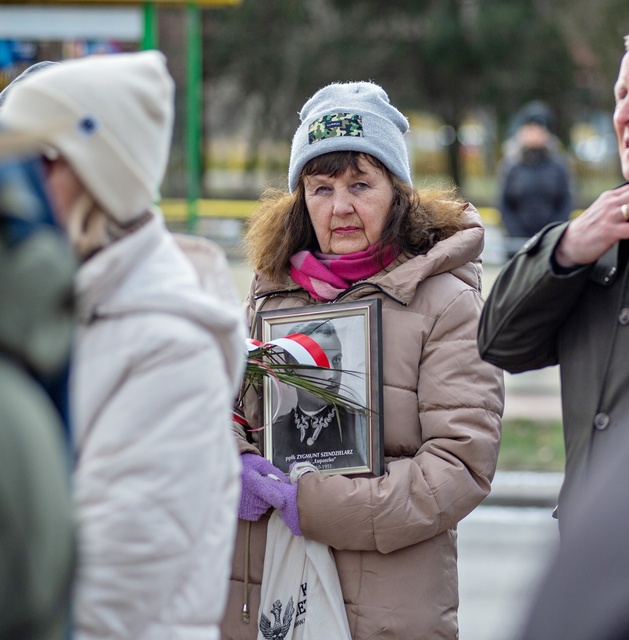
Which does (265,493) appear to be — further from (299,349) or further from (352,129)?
(352,129)

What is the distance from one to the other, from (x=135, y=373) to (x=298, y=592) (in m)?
1.27

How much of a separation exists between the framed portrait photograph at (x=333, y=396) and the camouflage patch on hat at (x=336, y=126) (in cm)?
45

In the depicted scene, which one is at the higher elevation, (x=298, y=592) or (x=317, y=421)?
(x=317, y=421)

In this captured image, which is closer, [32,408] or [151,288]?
[32,408]

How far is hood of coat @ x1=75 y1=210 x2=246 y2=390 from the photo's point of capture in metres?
1.84

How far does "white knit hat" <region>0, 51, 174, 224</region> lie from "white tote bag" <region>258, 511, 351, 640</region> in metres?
1.27

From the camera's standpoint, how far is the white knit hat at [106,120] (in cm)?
184

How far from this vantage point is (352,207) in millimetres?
3174

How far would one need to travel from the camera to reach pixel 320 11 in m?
34.7

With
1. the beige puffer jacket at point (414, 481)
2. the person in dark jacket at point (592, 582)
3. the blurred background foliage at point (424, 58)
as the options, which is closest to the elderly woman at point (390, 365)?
the beige puffer jacket at point (414, 481)

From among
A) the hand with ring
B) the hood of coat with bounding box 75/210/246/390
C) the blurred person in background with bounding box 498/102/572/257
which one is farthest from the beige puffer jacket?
the blurred person in background with bounding box 498/102/572/257

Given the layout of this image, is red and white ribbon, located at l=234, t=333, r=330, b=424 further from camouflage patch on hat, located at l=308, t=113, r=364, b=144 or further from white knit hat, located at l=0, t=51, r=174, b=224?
white knit hat, located at l=0, t=51, r=174, b=224

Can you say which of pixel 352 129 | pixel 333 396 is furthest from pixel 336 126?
pixel 333 396

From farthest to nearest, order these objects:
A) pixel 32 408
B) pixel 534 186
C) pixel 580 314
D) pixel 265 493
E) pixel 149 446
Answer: pixel 534 186 < pixel 265 493 < pixel 580 314 < pixel 149 446 < pixel 32 408
